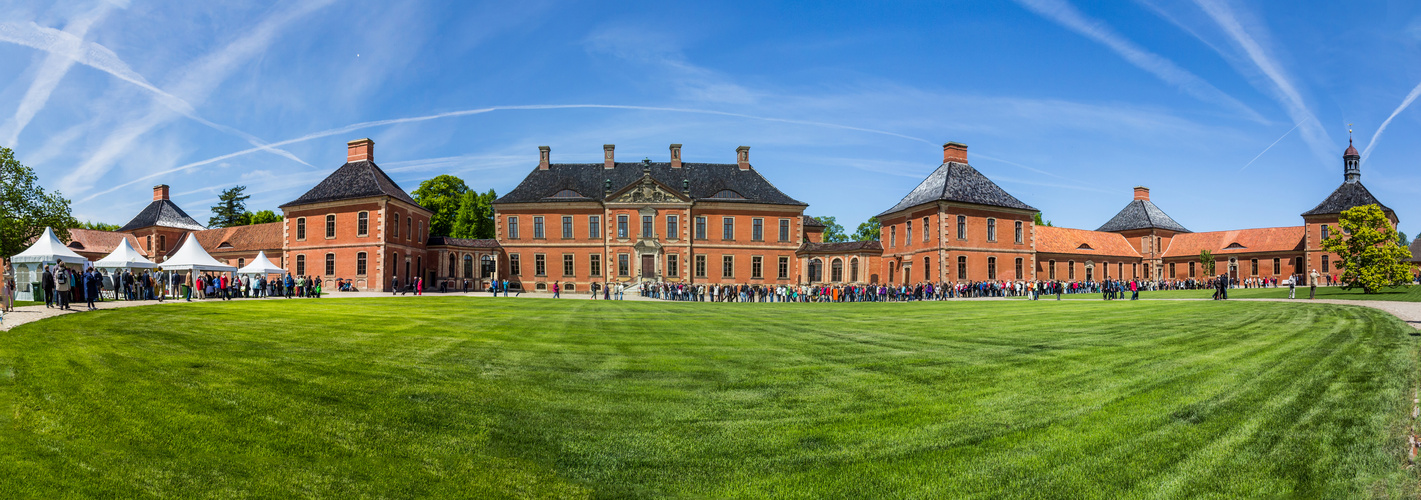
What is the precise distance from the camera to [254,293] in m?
34.7

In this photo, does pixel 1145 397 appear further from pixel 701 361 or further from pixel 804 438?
pixel 701 361

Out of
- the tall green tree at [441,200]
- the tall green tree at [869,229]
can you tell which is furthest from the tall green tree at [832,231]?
the tall green tree at [441,200]

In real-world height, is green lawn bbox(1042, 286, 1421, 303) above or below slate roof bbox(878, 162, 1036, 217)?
below

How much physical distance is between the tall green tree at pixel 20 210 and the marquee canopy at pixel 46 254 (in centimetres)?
2541

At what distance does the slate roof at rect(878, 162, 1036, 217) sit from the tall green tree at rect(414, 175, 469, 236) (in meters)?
43.5

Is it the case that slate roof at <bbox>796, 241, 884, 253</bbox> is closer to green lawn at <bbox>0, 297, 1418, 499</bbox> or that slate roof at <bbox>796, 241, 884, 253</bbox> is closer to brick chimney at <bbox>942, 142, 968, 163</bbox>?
brick chimney at <bbox>942, 142, 968, 163</bbox>

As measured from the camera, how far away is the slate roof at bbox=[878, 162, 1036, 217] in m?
49.0

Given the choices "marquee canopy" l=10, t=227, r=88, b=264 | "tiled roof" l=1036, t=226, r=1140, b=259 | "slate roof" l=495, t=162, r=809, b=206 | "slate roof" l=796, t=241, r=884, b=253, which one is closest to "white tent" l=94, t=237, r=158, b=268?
"marquee canopy" l=10, t=227, r=88, b=264

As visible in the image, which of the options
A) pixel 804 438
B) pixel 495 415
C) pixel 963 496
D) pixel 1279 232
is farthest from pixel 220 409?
pixel 1279 232

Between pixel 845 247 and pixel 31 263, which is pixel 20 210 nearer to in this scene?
pixel 31 263

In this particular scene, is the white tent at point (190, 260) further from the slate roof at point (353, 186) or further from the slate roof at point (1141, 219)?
the slate roof at point (1141, 219)

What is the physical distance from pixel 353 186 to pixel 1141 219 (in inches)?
2773

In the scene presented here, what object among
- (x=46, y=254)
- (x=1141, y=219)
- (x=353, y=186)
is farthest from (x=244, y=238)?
(x=1141, y=219)

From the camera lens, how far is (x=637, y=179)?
5344 centimetres
